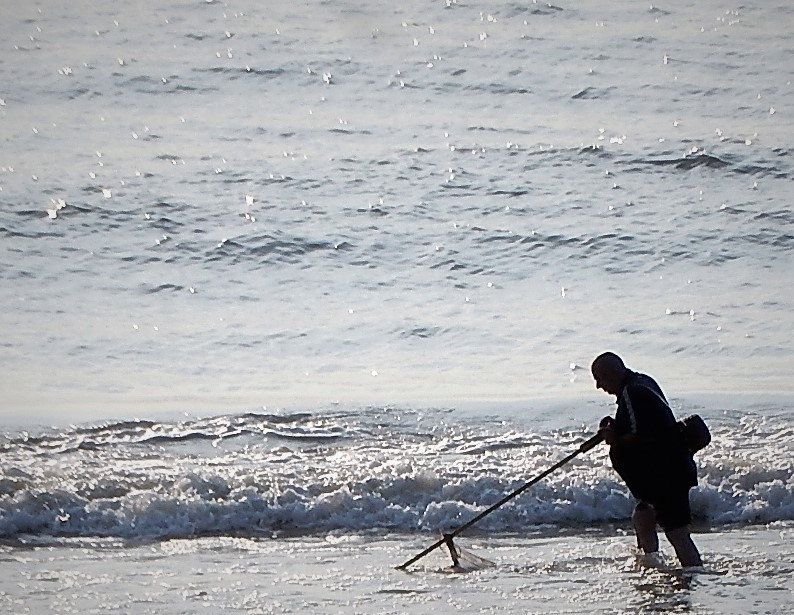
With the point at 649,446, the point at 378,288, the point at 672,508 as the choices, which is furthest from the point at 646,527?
the point at 378,288

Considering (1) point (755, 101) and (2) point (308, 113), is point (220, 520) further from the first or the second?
(1) point (755, 101)

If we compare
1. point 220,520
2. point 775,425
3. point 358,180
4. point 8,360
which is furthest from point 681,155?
point 220,520

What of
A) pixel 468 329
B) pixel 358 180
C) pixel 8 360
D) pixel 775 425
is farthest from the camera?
pixel 358 180

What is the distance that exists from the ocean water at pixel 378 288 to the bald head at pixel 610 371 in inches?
41.6

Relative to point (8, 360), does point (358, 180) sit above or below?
above

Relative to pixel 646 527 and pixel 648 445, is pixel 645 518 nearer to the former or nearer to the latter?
pixel 646 527

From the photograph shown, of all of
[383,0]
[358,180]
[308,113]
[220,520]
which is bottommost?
[220,520]

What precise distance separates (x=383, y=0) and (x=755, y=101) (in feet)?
19.5

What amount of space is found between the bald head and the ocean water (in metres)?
1.06

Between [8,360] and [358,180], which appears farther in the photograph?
[358,180]

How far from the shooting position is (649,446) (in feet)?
22.7

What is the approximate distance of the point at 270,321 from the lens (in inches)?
578

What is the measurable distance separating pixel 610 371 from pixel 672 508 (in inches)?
31.2

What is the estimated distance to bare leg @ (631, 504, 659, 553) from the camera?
7504 millimetres
